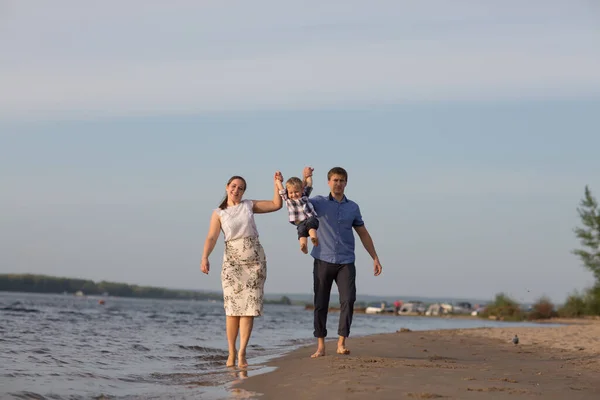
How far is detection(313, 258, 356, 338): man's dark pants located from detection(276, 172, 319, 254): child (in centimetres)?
41

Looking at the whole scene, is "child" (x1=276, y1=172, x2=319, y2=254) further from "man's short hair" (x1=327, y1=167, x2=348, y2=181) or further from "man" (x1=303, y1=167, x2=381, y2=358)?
"man's short hair" (x1=327, y1=167, x2=348, y2=181)

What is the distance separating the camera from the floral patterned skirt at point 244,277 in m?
7.91

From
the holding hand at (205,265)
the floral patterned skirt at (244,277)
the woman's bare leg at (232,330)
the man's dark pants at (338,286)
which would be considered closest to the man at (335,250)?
the man's dark pants at (338,286)

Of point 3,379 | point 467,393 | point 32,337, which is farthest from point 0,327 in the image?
point 467,393

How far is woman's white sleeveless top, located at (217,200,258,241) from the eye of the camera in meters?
7.90

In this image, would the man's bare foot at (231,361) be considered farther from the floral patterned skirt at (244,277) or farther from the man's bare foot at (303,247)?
the man's bare foot at (303,247)

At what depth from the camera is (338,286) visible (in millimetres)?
8156

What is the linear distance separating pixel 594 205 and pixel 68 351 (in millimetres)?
33470

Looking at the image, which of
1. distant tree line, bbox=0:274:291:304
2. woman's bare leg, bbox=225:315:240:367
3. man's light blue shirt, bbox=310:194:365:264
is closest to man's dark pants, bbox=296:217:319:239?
man's light blue shirt, bbox=310:194:365:264

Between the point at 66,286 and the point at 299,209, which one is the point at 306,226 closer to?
the point at 299,209

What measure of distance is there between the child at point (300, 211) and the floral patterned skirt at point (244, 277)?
52cm

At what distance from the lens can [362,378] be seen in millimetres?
5992

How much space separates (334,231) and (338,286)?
0.62m

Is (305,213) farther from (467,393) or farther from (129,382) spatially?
(467,393)
